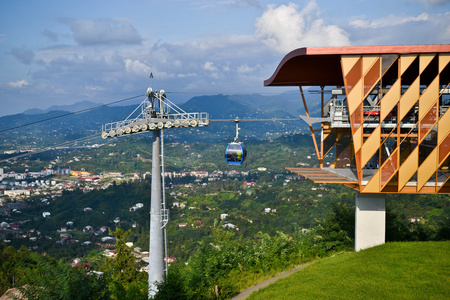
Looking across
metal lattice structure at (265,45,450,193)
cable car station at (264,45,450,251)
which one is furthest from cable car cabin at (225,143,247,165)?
metal lattice structure at (265,45,450,193)

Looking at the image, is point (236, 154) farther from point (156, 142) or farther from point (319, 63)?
point (319, 63)

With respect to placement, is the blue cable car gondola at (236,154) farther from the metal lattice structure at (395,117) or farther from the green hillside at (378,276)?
the green hillside at (378,276)

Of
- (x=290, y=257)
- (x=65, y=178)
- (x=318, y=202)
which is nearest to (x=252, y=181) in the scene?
(x=318, y=202)

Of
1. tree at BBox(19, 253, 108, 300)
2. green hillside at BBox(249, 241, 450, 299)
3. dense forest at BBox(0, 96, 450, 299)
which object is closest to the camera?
green hillside at BBox(249, 241, 450, 299)

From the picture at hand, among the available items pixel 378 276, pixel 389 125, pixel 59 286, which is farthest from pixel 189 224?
pixel 378 276

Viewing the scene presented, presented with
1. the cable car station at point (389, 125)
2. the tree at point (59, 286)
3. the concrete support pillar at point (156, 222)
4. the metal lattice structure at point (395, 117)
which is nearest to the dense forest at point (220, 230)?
the tree at point (59, 286)

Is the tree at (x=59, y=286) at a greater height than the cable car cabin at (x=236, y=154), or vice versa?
the cable car cabin at (x=236, y=154)

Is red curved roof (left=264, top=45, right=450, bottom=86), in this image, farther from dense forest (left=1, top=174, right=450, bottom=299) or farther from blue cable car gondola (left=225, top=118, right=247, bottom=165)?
dense forest (left=1, top=174, right=450, bottom=299)
